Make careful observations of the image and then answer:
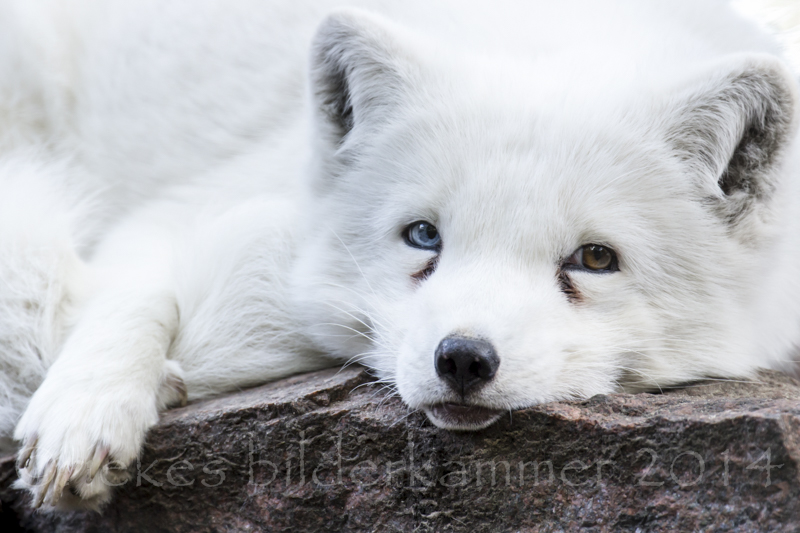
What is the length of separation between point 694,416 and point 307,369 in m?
1.34

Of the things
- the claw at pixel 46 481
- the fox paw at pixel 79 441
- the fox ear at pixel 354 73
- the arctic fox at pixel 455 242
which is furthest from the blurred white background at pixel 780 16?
Result: the claw at pixel 46 481

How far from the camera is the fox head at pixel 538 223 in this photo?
2.06 meters

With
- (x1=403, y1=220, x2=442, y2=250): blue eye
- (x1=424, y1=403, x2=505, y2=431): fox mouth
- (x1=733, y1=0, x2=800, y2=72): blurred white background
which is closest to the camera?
(x1=424, y1=403, x2=505, y2=431): fox mouth

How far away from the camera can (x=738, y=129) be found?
2.30 m

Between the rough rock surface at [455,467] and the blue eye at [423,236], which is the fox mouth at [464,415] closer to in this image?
the rough rock surface at [455,467]

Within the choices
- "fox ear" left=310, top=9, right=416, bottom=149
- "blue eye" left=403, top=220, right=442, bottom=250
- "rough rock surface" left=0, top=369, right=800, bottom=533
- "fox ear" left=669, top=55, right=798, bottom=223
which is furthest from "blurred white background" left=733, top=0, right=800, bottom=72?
"blue eye" left=403, top=220, right=442, bottom=250

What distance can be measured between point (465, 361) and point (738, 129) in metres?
1.11

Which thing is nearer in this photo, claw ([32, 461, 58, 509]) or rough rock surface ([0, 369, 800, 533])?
rough rock surface ([0, 369, 800, 533])

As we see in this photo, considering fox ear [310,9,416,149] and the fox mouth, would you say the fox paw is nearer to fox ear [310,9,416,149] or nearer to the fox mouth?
the fox mouth

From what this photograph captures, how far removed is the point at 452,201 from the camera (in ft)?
7.45

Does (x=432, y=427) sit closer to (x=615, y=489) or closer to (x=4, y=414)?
(x=615, y=489)

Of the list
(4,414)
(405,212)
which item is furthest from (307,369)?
(4,414)

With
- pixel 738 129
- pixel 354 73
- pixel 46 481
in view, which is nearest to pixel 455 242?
pixel 354 73

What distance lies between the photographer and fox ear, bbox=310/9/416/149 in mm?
2545
